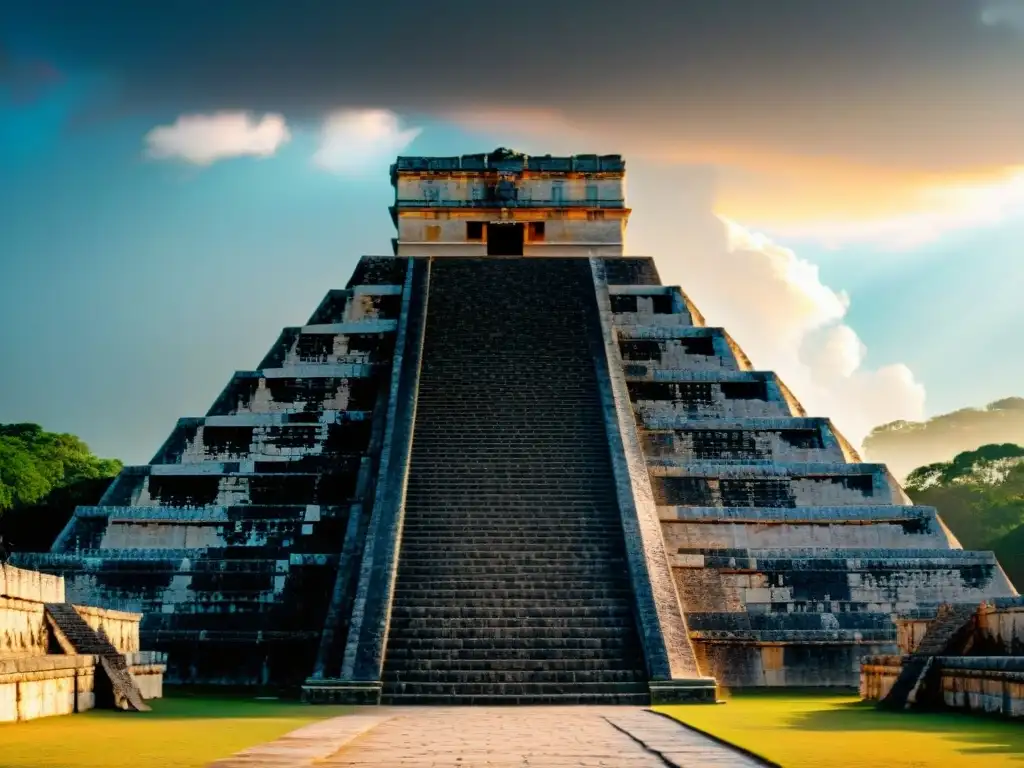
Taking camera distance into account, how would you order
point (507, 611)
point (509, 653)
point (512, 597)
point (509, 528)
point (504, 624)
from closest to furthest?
point (509, 653) → point (504, 624) → point (507, 611) → point (512, 597) → point (509, 528)

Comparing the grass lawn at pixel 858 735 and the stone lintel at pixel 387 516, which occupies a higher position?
the stone lintel at pixel 387 516

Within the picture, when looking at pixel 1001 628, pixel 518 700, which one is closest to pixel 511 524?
pixel 518 700

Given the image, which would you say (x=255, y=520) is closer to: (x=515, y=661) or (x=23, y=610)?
(x=515, y=661)

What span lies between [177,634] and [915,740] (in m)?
9.03

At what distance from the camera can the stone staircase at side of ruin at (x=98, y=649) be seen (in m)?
10.3

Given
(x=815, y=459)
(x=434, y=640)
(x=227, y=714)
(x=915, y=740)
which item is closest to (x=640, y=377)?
(x=815, y=459)

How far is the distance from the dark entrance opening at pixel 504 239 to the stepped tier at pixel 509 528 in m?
5.01

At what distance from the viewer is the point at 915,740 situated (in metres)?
8.02

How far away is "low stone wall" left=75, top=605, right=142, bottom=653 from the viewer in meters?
10.9

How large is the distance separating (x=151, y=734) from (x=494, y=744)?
2317 mm

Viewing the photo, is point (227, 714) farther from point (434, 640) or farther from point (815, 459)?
point (815, 459)

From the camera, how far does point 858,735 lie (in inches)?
333

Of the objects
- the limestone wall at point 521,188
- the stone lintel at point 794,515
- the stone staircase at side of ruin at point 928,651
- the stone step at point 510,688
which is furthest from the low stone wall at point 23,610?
the limestone wall at point 521,188

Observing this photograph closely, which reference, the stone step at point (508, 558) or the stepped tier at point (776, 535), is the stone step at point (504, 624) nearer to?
the stone step at point (508, 558)
